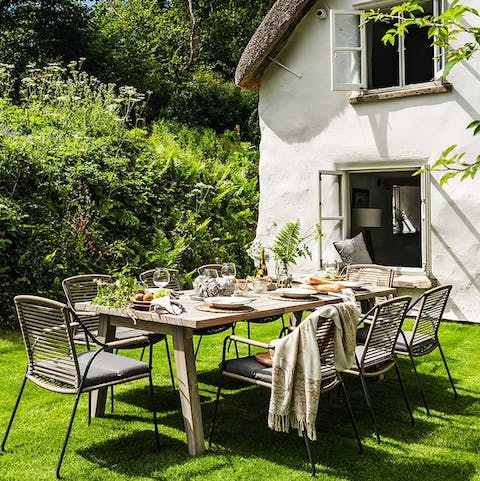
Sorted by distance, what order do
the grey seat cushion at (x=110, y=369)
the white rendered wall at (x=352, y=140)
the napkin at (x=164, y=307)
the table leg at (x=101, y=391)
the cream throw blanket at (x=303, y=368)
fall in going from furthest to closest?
the white rendered wall at (x=352, y=140)
the table leg at (x=101, y=391)
the napkin at (x=164, y=307)
the grey seat cushion at (x=110, y=369)
the cream throw blanket at (x=303, y=368)

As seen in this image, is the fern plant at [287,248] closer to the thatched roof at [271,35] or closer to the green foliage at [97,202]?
the green foliage at [97,202]

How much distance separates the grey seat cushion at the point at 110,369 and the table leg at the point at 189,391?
0.21 meters

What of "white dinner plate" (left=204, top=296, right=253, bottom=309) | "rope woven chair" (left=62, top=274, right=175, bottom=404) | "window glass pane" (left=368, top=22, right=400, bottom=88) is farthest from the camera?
"window glass pane" (left=368, top=22, right=400, bottom=88)

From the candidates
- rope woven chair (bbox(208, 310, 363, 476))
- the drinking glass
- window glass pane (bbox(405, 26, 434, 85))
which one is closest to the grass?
rope woven chair (bbox(208, 310, 363, 476))

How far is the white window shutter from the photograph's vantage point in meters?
8.26

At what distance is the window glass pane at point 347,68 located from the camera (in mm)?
8297

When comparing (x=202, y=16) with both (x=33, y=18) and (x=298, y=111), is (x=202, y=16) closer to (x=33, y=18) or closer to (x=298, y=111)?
(x=33, y=18)

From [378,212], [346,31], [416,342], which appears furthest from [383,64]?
[416,342]

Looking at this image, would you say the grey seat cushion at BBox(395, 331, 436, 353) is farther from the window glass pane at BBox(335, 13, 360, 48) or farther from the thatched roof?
the thatched roof

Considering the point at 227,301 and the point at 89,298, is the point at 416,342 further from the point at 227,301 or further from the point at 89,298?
the point at 89,298

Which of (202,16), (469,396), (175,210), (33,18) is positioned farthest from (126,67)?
(469,396)

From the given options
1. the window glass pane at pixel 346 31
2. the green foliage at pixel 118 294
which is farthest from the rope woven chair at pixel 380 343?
the window glass pane at pixel 346 31

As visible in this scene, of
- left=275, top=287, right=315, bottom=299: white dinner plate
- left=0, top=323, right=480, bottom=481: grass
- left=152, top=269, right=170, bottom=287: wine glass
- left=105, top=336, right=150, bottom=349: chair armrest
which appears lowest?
left=0, top=323, right=480, bottom=481: grass

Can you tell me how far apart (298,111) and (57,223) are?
3822mm
